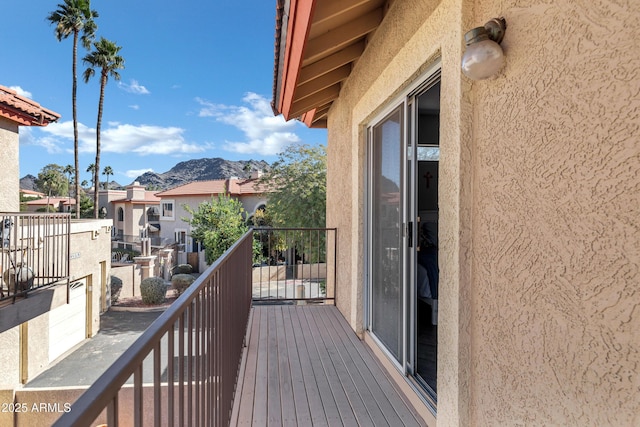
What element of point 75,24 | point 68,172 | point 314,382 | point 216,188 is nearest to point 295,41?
point 314,382

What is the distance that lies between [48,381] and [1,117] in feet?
20.5

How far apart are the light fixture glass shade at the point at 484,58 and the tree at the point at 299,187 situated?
12439 millimetres

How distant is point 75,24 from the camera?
19.0 metres

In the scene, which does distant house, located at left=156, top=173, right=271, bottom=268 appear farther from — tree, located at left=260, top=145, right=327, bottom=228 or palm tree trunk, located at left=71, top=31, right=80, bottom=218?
tree, located at left=260, top=145, right=327, bottom=228

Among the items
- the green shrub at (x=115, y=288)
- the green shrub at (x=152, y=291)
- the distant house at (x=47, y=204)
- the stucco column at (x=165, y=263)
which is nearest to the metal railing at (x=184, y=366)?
the green shrub at (x=152, y=291)

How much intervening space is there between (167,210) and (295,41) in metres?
30.2

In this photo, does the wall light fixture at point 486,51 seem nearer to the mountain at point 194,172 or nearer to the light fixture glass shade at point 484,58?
the light fixture glass shade at point 484,58

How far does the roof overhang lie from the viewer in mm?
2287

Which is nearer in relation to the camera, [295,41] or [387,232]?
[295,41]

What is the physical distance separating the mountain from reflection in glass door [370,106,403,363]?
359 ft

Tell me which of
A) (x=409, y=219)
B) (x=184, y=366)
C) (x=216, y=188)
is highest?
(x=216, y=188)

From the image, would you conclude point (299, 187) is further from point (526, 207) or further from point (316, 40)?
point (526, 207)

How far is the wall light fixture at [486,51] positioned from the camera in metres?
1.35

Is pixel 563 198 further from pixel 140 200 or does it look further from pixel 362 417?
pixel 140 200
